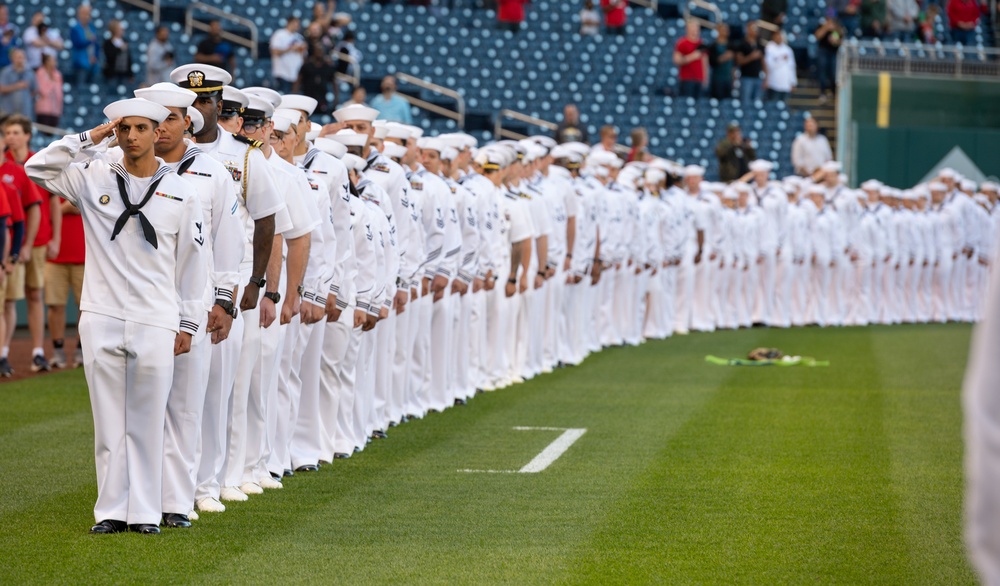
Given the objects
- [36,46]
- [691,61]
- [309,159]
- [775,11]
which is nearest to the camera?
[309,159]

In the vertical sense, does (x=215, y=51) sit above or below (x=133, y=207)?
above

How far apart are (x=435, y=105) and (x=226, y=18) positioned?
491 cm

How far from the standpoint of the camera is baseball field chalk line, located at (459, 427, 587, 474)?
1009 cm

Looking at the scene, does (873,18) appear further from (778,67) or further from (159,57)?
(159,57)

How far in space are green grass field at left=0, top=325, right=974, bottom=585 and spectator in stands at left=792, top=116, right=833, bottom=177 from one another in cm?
1664

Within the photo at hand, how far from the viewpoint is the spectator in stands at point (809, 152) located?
31.4m

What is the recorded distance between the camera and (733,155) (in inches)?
1185

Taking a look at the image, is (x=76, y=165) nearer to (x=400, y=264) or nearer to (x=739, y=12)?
(x=400, y=264)

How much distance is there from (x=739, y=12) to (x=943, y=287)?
28.8ft

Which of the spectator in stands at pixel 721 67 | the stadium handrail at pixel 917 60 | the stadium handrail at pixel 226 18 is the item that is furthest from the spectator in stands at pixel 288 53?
the stadium handrail at pixel 917 60

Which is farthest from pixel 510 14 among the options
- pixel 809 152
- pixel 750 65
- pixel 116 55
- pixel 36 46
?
pixel 36 46

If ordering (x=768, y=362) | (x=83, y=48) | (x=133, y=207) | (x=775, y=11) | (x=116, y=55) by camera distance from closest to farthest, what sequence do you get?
1. (x=133, y=207)
2. (x=768, y=362)
3. (x=83, y=48)
4. (x=116, y=55)
5. (x=775, y=11)

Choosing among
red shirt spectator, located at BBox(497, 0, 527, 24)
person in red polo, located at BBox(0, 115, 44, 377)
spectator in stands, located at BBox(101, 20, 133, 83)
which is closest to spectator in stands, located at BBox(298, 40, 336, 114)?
spectator in stands, located at BBox(101, 20, 133, 83)

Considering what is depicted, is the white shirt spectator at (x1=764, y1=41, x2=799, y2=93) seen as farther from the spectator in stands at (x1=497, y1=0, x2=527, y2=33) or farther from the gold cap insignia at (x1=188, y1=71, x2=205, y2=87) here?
the gold cap insignia at (x1=188, y1=71, x2=205, y2=87)
